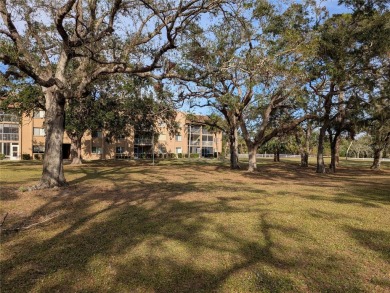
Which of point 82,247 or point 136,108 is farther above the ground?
point 136,108

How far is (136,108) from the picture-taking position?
32594 millimetres

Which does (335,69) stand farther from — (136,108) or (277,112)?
(136,108)

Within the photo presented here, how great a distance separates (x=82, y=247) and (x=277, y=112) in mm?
27098

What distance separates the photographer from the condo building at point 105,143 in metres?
48.8

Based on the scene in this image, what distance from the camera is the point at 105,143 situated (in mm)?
58500

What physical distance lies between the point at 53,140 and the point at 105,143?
47273mm

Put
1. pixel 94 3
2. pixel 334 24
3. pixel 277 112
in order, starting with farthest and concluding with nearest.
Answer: pixel 277 112
pixel 334 24
pixel 94 3

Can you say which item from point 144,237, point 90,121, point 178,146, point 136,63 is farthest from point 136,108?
point 178,146

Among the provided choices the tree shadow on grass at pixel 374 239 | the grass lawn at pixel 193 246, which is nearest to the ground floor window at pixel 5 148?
the grass lawn at pixel 193 246

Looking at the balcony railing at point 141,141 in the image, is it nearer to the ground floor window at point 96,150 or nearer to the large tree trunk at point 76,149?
the ground floor window at point 96,150

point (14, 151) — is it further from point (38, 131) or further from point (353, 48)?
point (353, 48)

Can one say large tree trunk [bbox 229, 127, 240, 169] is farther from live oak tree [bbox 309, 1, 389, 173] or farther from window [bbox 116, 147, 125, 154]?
window [bbox 116, 147, 125, 154]

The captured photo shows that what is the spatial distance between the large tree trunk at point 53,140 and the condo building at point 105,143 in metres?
21.4

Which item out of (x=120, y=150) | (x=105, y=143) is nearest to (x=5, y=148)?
(x=105, y=143)
